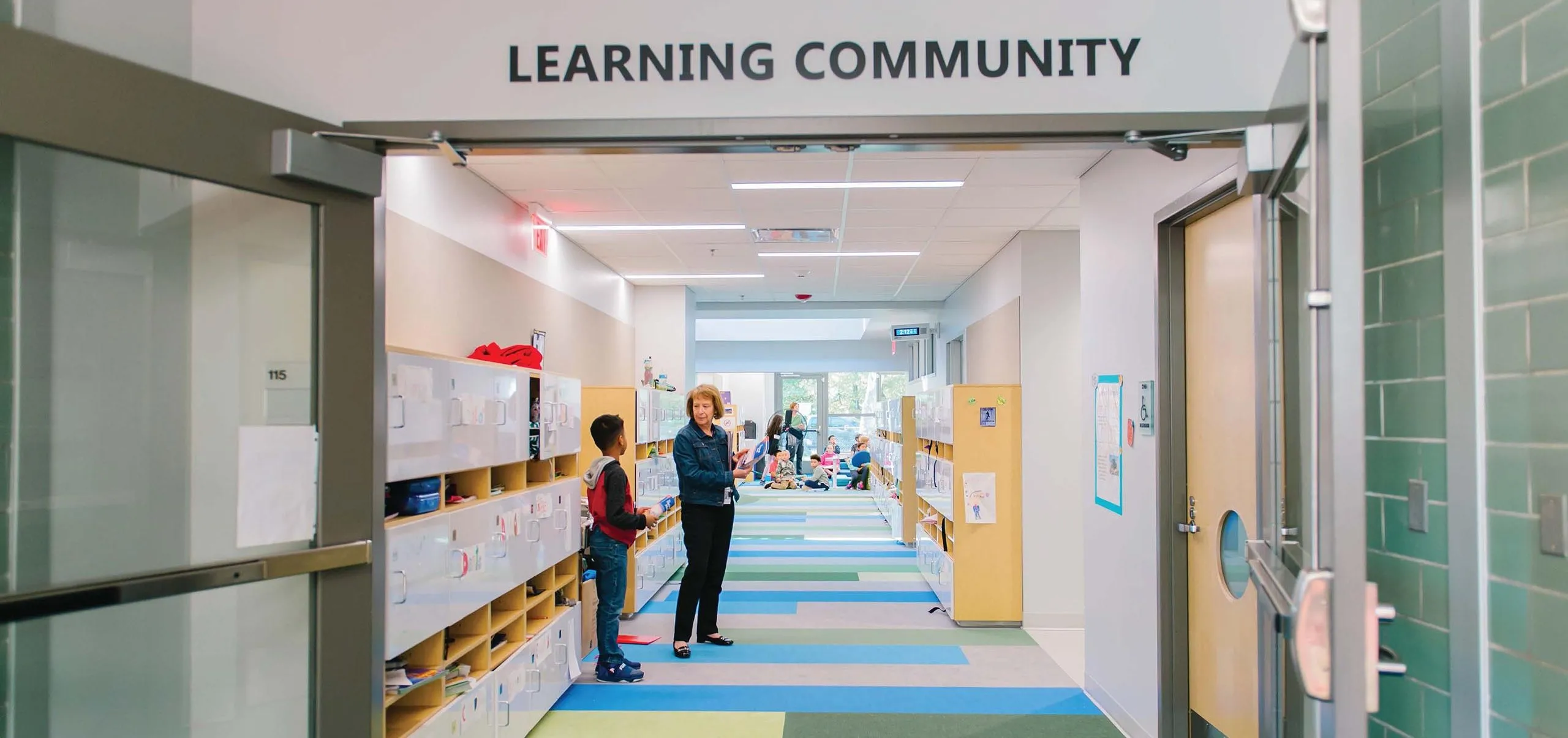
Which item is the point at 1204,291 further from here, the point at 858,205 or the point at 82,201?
the point at 82,201

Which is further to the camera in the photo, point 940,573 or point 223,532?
point 940,573

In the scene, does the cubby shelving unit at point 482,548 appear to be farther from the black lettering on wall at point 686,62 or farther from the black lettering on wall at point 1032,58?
the black lettering on wall at point 1032,58

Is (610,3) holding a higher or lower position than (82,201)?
higher

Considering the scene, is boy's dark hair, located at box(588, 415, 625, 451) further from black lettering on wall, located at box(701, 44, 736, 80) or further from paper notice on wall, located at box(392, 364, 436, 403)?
black lettering on wall, located at box(701, 44, 736, 80)

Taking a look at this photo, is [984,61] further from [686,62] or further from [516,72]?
[516,72]

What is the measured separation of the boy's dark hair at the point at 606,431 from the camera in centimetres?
493

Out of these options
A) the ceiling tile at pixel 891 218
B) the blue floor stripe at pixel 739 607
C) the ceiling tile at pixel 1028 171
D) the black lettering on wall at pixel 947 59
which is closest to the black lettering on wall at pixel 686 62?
the black lettering on wall at pixel 947 59

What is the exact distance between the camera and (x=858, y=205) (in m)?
6.44

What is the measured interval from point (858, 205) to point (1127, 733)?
3811mm

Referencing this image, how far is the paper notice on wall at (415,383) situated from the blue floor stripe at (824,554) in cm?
673

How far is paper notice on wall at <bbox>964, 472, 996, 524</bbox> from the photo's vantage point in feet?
21.4

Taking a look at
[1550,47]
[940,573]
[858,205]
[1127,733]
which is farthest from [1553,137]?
[940,573]

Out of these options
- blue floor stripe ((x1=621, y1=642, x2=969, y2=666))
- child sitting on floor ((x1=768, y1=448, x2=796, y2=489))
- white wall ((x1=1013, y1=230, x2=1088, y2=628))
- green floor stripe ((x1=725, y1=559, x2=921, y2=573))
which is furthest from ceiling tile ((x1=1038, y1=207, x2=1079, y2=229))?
child sitting on floor ((x1=768, y1=448, x2=796, y2=489))

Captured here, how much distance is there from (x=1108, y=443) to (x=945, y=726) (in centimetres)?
164
